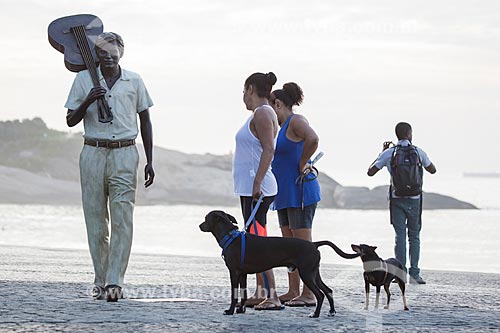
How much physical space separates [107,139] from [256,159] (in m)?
1.32

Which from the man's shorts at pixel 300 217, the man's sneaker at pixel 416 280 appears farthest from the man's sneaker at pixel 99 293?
the man's sneaker at pixel 416 280

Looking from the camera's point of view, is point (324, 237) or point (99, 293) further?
point (324, 237)

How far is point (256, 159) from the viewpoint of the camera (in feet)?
29.9

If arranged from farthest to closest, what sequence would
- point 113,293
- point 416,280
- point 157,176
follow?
point 157,176
point 416,280
point 113,293

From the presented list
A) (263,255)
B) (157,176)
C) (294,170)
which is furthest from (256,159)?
(157,176)

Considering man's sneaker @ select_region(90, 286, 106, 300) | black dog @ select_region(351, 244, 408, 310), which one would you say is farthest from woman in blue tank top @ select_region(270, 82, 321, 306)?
man's sneaker @ select_region(90, 286, 106, 300)

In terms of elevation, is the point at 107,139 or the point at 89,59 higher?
the point at 89,59

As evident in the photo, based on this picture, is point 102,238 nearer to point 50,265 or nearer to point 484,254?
point 50,265

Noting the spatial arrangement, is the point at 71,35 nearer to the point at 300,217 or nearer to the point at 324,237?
the point at 300,217

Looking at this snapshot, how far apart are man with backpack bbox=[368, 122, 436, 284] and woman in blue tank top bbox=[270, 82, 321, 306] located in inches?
114

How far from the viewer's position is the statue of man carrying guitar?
9.42 meters

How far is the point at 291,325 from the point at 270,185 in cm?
142

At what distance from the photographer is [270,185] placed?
29.8 ft

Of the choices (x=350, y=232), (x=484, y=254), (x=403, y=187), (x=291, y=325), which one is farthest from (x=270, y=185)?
(x=350, y=232)
